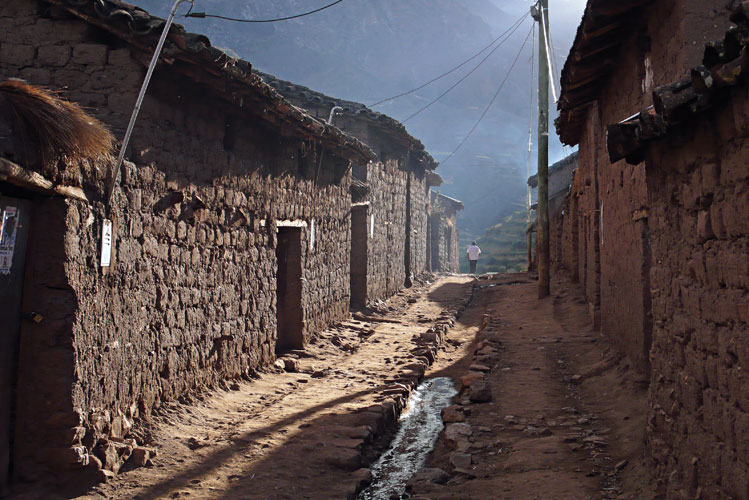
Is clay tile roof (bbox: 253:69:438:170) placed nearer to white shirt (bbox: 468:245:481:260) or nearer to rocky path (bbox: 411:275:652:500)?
rocky path (bbox: 411:275:652:500)

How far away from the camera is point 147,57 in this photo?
18.7 feet

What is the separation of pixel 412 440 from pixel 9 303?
4007 mm

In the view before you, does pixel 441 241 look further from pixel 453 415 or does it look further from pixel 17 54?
pixel 17 54

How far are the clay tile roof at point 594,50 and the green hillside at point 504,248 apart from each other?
27.4 metres

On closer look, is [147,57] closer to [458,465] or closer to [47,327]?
[47,327]

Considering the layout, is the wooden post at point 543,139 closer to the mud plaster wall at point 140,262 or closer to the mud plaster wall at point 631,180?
the mud plaster wall at point 631,180

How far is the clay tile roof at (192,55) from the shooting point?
5461 millimetres

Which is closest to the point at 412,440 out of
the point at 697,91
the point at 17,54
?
the point at 697,91

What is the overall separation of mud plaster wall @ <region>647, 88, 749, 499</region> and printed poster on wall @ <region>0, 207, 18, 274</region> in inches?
168

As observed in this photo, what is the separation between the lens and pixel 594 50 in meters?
7.34

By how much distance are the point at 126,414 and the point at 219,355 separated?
1.91 meters

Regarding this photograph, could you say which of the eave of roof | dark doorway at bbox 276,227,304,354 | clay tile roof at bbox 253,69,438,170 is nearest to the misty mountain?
the eave of roof

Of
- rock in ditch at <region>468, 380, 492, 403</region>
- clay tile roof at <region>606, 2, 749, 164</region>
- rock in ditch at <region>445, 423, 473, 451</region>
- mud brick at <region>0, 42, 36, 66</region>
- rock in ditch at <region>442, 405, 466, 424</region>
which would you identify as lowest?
rock in ditch at <region>445, 423, 473, 451</region>

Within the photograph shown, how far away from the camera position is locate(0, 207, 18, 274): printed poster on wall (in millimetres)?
4277
